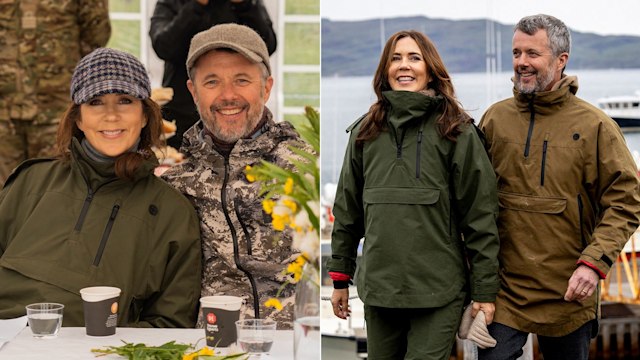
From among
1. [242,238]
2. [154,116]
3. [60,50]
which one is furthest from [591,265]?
[60,50]

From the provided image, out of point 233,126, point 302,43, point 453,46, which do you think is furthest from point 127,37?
point 453,46

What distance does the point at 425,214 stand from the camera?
276cm

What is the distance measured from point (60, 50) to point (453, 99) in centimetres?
144

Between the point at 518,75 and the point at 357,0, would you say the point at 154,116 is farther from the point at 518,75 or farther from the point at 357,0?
the point at 357,0

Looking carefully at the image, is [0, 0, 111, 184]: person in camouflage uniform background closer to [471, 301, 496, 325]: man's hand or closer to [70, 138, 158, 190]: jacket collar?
[70, 138, 158, 190]: jacket collar

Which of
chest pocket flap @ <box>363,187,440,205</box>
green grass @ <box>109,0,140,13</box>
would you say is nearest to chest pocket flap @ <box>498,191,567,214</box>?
chest pocket flap @ <box>363,187,440,205</box>

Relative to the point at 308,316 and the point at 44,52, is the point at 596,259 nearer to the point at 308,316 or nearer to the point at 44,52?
the point at 308,316

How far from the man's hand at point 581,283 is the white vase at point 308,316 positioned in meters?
1.00

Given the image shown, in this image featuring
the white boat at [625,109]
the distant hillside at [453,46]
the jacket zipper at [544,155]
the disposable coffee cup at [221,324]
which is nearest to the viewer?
the disposable coffee cup at [221,324]

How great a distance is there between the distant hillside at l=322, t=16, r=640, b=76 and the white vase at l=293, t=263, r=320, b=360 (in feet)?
28.6

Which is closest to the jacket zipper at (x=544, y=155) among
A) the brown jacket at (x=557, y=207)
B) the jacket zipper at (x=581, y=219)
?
the brown jacket at (x=557, y=207)

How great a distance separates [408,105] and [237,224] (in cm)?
79

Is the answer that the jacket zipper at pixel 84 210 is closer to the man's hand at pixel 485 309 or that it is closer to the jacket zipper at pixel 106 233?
the jacket zipper at pixel 106 233

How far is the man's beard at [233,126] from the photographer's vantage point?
3344 millimetres
